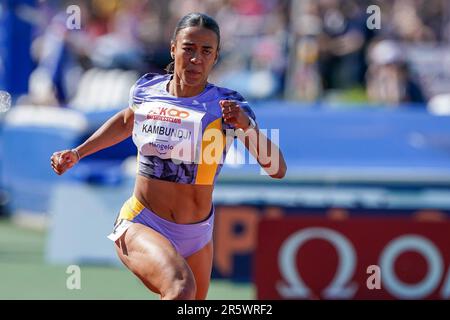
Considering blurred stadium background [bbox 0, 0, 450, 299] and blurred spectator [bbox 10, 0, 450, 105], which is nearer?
blurred stadium background [bbox 0, 0, 450, 299]

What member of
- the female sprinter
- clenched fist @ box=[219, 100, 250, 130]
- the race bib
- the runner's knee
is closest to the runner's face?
the female sprinter

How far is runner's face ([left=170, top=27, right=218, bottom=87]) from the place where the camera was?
663 cm

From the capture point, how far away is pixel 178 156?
679cm

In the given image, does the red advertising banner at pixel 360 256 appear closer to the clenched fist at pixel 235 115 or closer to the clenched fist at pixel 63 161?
the clenched fist at pixel 63 161

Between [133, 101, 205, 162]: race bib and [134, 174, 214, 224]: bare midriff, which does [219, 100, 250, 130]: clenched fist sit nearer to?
[133, 101, 205, 162]: race bib

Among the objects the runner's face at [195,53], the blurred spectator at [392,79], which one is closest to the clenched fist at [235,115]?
the runner's face at [195,53]

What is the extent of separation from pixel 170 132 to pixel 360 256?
4.36m

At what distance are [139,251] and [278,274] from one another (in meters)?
3.88

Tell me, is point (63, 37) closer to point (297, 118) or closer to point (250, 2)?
point (250, 2)
